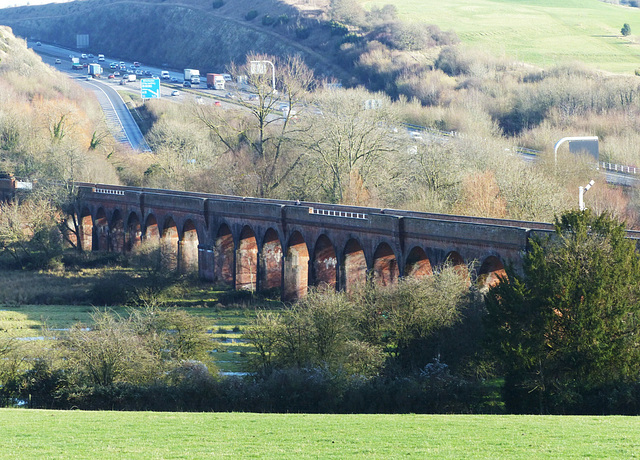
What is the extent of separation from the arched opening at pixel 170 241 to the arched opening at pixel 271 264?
28.2ft

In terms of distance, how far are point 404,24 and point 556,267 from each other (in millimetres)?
90908

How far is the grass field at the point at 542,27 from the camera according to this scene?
100 meters

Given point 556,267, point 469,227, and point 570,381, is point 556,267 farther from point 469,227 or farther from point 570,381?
point 469,227

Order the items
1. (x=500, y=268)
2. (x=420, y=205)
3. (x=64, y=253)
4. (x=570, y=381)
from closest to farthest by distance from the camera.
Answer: (x=570, y=381), (x=500, y=268), (x=420, y=205), (x=64, y=253)

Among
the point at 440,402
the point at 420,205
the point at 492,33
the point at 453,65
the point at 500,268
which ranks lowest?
the point at 440,402

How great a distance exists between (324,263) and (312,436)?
25949mm

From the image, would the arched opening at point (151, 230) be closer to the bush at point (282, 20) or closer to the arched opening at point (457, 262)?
the arched opening at point (457, 262)

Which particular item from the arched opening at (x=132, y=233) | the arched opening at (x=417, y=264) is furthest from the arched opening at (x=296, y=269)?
the arched opening at (x=132, y=233)

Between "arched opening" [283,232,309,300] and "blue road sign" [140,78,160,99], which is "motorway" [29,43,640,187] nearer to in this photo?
Answer: "blue road sign" [140,78,160,99]

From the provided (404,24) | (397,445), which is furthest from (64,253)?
(404,24)

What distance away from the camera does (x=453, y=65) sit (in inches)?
3839

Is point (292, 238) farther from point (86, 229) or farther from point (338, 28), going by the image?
point (338, 28)

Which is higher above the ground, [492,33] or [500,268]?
[492,33]

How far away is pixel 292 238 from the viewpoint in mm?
44219
